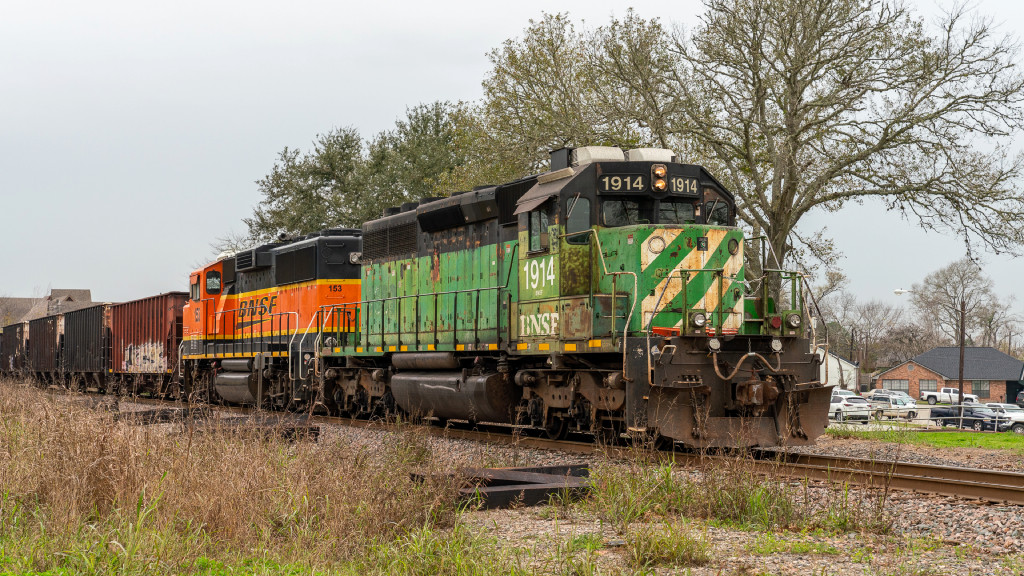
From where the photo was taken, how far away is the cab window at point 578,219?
38.2 ft

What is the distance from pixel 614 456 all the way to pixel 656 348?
1.41m

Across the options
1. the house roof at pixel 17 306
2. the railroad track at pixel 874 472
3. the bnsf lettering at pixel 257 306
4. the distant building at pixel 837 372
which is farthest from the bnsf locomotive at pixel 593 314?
the house roof at pixel 17 306

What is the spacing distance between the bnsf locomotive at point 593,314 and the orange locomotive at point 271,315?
1698mm

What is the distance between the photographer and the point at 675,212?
11.8 m

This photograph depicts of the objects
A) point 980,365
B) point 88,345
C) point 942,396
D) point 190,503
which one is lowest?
point 942,396

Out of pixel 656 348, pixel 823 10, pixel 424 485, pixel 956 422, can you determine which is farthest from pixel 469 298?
pixel 956 422

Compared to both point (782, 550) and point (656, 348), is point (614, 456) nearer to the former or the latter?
point (656, 348)

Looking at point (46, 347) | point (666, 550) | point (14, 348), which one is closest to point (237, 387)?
point (666, 550)

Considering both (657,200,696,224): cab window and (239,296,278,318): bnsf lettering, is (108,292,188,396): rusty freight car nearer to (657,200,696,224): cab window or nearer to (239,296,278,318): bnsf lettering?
(239,296,278,318): bnsf lettering

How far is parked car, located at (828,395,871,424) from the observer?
3768 cm

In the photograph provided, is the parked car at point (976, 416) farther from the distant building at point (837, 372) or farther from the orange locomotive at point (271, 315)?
the orange locomotive at point (271, 315)

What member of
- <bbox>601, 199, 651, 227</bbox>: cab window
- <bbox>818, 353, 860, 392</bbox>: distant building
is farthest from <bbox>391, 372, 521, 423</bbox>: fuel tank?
<bbox>818, 353, 860, 392</bbox>: distant building

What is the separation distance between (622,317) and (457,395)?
352 cm

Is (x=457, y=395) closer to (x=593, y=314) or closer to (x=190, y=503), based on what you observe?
(x=593, y=314)
